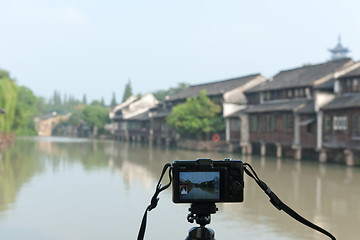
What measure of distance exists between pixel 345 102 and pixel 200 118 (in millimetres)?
16001

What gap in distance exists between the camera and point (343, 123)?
22.4 m

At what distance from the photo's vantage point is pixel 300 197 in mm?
12781

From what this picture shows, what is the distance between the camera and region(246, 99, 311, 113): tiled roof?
2644 centimetres

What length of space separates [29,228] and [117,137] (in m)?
57.6

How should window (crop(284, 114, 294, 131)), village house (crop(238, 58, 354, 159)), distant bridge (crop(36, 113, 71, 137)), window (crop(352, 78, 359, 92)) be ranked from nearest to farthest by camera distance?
window (crop(352, 78, 359, 92)), village house (crop(238, 58, 354, 159)), window (crop(284, 114, 294, 131)), distant bridge (crop(36, 113, 71, 137))

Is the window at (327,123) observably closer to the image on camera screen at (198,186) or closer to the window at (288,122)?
the window at (288,122)

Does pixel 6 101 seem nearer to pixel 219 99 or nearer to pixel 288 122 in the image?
pixel 219 99

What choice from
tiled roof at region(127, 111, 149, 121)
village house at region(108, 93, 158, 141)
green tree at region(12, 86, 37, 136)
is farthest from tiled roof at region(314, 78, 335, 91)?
green tree at region(12, 86, 37, 136)

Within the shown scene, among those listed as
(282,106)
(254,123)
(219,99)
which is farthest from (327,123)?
(219,99)

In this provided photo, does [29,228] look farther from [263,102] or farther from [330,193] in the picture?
[263,102]

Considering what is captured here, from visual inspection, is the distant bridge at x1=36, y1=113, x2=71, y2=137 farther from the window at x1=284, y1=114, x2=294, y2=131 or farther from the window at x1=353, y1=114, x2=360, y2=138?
the window at x1=353, y1=114, x2=360, y2=138

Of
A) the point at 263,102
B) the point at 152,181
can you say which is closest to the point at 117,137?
the point at 263,102

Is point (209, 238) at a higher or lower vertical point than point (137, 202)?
higher

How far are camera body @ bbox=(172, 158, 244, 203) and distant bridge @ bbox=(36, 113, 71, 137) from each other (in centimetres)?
9787
